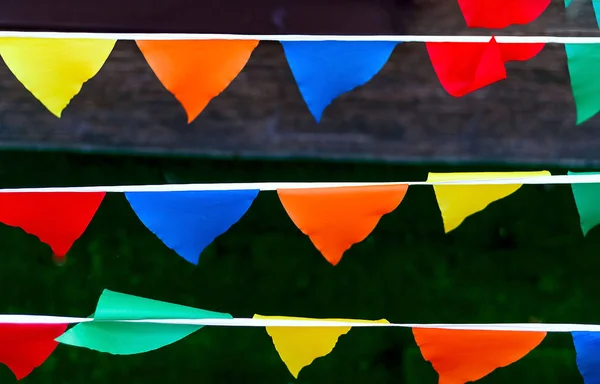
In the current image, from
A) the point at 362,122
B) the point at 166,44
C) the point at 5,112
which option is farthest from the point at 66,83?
the point at 362,122

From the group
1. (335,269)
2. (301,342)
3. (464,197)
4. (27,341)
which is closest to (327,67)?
(464,197)

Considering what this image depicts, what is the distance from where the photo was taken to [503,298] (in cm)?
136

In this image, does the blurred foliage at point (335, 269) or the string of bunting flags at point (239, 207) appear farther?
the blurred foliage at point (335, 269)

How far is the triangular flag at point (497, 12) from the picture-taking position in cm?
118

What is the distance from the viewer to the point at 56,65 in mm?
1089

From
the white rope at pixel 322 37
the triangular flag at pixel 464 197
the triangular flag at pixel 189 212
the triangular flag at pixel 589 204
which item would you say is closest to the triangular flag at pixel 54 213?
the triangular flag at pixel 189 212

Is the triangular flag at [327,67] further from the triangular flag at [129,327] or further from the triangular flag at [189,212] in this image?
the triangular flag at [129,327]

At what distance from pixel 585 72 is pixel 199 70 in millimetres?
868

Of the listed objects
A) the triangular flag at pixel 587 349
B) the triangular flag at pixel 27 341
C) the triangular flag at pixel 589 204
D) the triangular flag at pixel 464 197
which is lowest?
the triangular flag at pixel 587 349

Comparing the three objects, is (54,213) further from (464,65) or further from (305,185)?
(464,65)

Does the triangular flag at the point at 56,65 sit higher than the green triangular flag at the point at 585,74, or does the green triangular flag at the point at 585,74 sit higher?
the triangular flag at the point at 56,65

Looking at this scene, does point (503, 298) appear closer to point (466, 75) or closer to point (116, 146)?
point (466, 75)

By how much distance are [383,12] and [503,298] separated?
2.71 feet

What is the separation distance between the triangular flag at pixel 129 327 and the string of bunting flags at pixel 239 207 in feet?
0.47
